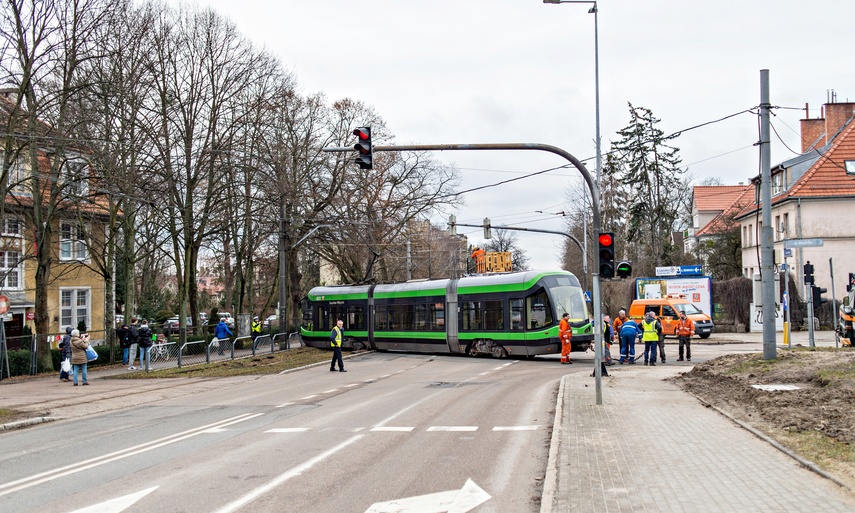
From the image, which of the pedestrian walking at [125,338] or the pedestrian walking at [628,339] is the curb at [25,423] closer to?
the pedestrian walking at [125,338]

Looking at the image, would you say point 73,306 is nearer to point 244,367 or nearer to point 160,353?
point 160,353

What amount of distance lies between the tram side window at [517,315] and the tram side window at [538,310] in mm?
280

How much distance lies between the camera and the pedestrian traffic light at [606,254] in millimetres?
13575

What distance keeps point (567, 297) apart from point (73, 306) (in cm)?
2848

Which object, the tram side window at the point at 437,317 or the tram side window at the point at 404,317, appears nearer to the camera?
the tram side window at the point at 437,317

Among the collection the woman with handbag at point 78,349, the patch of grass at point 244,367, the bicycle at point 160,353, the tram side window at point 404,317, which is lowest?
the patch of grass at point 244,367

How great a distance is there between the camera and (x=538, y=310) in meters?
27.1

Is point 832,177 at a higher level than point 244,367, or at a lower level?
higher

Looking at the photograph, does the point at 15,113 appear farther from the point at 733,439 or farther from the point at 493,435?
the point at 733,439

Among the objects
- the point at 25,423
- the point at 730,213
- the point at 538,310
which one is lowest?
the point at 25,423

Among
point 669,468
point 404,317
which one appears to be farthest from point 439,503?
point 404,317

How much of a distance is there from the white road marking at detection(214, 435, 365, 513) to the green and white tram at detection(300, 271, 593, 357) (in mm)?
16787

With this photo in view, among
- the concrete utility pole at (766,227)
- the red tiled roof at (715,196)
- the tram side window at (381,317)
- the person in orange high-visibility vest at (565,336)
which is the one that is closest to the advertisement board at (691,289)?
the tram side window at (381,317)

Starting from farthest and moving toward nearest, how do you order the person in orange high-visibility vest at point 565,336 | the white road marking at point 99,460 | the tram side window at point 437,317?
the tram side window at point 437,317 < the person in orange high-visibility vest at point 565,336 < the white road marking at point 99,460
